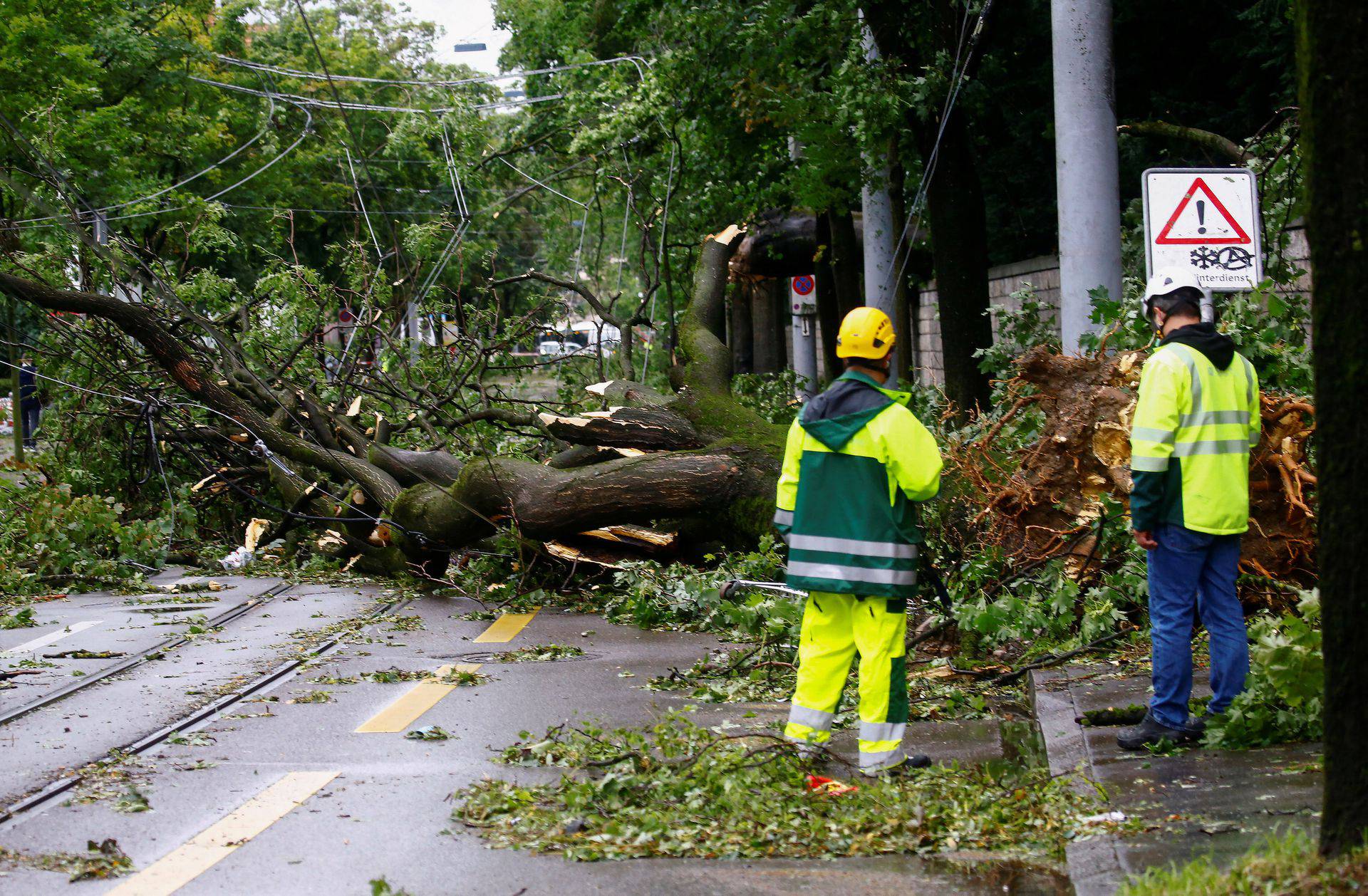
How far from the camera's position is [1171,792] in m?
4.51

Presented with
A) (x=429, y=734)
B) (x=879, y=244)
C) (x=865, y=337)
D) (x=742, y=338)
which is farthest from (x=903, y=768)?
(x=742, y=338)

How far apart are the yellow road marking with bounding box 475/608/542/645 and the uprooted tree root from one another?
297 cm

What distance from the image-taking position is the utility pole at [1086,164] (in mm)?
9258

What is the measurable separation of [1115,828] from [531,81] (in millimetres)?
26136

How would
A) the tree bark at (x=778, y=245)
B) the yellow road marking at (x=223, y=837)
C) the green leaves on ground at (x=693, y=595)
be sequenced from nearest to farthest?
the yellow road marking at (x=223, y=837) → the green leaves on ground at (x=693, y=595) → the tree bark at (x=778, y=245)

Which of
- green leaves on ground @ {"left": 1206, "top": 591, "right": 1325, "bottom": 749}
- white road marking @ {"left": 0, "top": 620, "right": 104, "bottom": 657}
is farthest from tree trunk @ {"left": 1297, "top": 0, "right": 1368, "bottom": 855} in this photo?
white road marking @ {"left": 0, "top": 620, "right": 104, "bottom": 657}

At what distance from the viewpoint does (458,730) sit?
6141 mm

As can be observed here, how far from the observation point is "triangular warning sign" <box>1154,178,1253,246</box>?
25.6 ft

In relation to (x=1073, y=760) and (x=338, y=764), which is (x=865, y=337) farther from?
(x=338, y=764)

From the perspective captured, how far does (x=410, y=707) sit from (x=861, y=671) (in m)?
2.49

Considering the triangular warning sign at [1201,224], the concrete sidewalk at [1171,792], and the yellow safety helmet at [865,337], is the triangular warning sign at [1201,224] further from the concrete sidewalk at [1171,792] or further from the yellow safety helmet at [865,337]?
the yellow safety helmet at [865,337]

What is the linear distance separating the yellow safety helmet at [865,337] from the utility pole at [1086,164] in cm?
427

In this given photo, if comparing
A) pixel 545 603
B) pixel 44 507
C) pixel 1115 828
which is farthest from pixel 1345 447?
pixel 44 507

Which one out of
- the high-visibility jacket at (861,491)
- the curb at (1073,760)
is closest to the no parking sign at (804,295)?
the curb at (1073,760)
